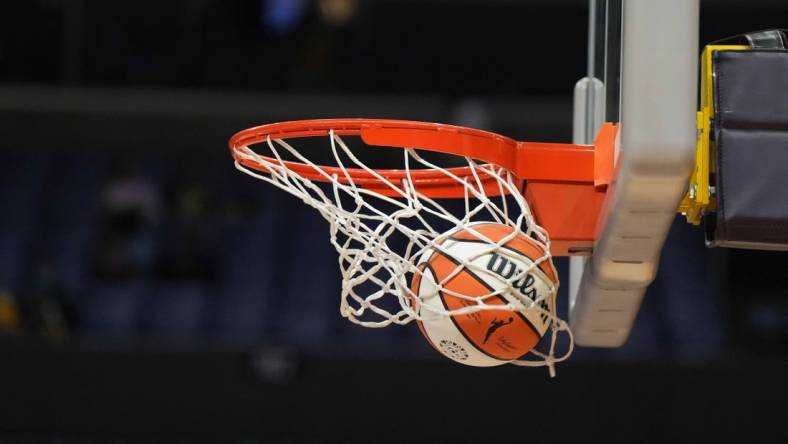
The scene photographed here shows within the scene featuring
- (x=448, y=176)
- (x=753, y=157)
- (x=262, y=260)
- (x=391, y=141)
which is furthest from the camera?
(x=262, y=260)

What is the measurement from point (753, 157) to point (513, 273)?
1.74 ft

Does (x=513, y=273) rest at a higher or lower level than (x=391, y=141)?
lower

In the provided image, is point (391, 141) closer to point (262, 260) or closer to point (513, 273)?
point (513, 273)

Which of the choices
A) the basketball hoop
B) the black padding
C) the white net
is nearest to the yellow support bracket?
the black padding

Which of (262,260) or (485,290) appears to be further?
(262,260)

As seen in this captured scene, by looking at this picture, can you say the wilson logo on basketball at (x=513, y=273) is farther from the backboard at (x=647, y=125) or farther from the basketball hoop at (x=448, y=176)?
the backboard at (x=647, y=125)

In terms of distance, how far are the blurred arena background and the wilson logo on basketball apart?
411 centimetres

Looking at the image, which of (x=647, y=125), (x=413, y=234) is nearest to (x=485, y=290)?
(x=413, y=234)

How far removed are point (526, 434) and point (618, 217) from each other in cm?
447

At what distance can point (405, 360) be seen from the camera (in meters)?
6.43

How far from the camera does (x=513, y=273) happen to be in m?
2.27

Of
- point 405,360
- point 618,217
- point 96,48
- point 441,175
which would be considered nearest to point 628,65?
point 618,217

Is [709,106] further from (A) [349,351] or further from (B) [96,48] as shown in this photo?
(B) [96,48]

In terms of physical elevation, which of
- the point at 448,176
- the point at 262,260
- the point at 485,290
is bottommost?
the point at 262,260
